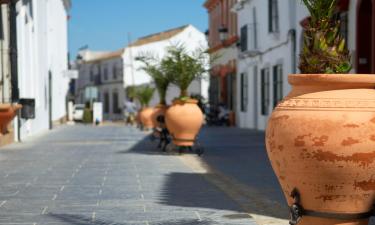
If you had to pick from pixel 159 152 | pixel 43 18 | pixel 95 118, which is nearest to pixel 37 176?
pixel 159 152

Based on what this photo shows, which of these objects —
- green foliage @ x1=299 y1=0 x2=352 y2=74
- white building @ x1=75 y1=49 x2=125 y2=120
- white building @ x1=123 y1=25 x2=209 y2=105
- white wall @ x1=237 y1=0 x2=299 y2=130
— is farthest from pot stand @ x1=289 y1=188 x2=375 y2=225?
white building @ x1=75 y1=49 x2=125 y2=120

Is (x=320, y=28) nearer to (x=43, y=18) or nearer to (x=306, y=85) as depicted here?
(x=306, y=85)

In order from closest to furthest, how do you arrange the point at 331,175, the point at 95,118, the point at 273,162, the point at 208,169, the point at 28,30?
the point at 331,175 → the point at 273,162 → the point at 208,169 → the point at 28,30 → the point at 95,118

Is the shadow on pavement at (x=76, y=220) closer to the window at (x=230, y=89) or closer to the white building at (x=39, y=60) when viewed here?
the white building at (x=39, y=60)

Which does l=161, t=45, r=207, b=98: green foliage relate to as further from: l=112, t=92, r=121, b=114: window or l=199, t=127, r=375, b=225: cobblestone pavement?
l=112, t=92, r=121, b=114: window

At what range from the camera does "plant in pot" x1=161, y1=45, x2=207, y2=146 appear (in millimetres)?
12609

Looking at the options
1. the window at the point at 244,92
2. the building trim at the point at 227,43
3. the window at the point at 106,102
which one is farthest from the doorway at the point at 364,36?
the window at the point at 106,102

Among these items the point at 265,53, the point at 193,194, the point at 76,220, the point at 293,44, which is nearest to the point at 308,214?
the point at 76,220

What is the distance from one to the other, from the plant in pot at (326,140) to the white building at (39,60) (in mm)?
12957

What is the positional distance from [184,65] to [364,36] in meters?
4.03

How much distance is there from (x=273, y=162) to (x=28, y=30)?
52.4 ft

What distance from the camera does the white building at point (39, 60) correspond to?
17688 mm

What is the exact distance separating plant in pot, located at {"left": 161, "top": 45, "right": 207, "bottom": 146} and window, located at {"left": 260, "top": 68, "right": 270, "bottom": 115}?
10565 millimetres

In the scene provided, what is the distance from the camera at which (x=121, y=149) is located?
14.4 m
